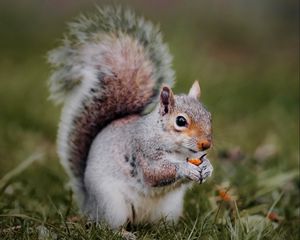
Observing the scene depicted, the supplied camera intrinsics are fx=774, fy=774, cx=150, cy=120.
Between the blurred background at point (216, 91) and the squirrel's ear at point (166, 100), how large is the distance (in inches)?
21.5

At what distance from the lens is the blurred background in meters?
3.28

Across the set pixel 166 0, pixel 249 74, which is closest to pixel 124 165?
pixel 249 74

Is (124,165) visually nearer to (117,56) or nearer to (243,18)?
(117,56)

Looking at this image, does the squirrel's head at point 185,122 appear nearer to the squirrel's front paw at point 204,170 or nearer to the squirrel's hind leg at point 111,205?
the squirrel's front paw at point 204,170

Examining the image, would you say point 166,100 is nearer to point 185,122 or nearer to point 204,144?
point 185,122

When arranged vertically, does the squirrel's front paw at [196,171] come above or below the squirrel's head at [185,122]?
below

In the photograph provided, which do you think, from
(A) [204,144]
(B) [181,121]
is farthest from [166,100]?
(A) [204,144]

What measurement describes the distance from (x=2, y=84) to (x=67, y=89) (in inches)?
70.3

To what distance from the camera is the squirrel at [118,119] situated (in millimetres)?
2645

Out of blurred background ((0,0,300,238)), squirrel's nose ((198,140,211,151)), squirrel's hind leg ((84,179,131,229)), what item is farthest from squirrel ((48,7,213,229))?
blurred background ((0,0,300,238))

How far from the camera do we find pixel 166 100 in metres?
2.59

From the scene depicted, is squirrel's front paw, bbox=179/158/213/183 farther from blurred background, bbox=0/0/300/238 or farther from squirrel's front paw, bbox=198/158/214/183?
blurred background, bbox=0/0/300/238

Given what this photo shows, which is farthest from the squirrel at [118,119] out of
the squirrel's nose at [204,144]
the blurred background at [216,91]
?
the blurred background at [216,91]

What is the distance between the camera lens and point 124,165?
8.91ft
